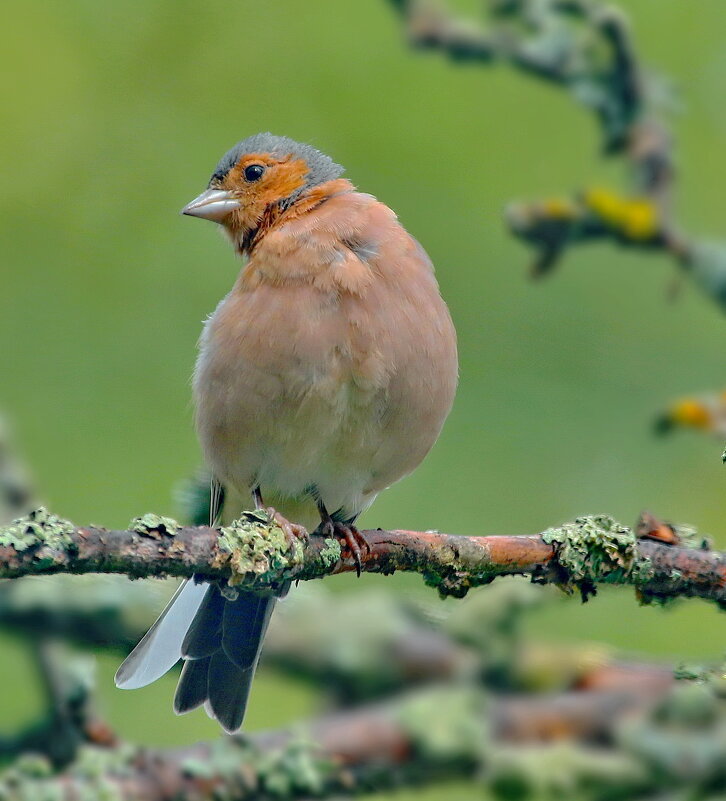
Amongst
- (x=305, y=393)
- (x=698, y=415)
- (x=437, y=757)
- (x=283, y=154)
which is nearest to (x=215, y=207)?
(x=283, y=154)

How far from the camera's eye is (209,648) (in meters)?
4.24

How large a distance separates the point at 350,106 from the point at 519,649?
10.1ft

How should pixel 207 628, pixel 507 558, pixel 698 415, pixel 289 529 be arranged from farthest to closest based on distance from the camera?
pixel 207 628 < pixel 698 415 < pixel 507 558 < pixel 289 529

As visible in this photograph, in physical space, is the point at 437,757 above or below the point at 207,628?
below

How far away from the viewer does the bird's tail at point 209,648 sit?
12.8ft

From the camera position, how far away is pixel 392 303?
4129mm

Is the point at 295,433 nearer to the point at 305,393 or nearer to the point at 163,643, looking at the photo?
the point at 305,393

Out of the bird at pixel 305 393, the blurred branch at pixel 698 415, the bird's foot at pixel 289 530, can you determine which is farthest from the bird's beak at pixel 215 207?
the blurred branch at pixel 698 415

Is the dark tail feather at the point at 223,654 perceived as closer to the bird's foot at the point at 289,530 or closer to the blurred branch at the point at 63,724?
the blurred branch at the point at 63,724

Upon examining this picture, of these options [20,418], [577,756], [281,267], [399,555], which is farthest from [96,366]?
[577,756]

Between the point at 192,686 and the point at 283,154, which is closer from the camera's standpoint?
the point at 192,686

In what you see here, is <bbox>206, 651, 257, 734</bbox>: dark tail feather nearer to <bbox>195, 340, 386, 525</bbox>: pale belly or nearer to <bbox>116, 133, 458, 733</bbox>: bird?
<bbox>116, 133, 458, 733</bbox>: bird

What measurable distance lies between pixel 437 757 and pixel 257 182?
262cm

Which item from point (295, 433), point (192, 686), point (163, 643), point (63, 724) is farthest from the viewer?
point (192, 686)
